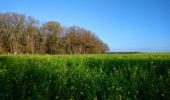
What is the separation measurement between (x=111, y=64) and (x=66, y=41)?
64.3 metres

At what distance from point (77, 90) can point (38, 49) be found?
226 ft

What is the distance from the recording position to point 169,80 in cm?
747

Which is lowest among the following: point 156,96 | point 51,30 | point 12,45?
point 156,96

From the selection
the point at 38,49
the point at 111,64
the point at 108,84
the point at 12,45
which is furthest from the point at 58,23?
the point at 108,84

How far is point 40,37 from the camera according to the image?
244ft

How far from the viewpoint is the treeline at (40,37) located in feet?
213

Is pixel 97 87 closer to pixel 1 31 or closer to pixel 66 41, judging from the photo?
pixel 1 31

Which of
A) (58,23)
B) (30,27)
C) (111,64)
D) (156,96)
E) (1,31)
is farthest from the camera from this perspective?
(58,23)

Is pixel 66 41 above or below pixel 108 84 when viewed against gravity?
above

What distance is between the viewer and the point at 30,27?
2707 inches

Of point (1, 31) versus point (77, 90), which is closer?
point (77, 90)

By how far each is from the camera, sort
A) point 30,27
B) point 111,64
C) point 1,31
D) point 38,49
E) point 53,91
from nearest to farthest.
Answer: point 53,91
point 111,64
point 1,31
point 30,27
point 38,49

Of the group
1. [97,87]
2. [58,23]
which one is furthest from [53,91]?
[58,23]

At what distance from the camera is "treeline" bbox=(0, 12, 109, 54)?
64875mm
